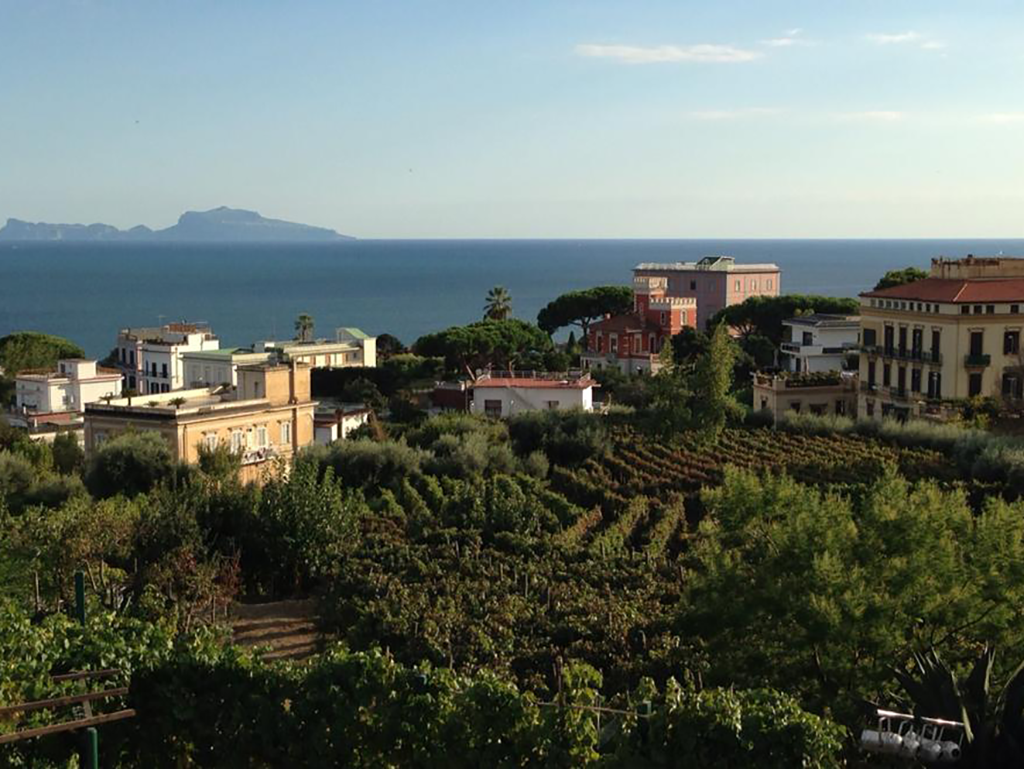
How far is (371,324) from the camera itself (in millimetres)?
127562

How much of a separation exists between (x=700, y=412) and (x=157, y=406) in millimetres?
14742

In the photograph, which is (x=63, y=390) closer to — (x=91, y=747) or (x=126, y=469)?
(x=126, y=469)

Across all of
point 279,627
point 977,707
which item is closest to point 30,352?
point 279,627

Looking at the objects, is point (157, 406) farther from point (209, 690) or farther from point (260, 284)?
point (260, 284)

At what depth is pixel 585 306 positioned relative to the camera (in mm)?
71750

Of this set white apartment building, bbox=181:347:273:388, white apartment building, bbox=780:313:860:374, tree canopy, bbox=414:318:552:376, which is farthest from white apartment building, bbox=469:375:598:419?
white apartment building, bbox=181:347:273:388

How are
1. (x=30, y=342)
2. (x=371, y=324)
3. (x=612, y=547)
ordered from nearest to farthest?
(x=612, y=547), (x=30, y=342), (x=371, y=324)

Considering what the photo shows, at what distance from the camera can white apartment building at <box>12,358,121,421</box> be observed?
48.8m

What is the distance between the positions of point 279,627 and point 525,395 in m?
26.0

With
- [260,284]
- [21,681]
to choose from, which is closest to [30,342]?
[21,681]

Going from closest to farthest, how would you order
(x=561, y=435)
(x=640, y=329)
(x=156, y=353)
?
(x=561, y=435), (x=156, y=353), (x=640, y=329)

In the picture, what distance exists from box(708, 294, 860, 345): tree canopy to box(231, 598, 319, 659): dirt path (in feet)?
154

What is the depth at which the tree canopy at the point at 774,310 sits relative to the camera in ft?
206

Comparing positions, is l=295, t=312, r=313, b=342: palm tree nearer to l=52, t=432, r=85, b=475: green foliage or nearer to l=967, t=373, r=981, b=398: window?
l=52, t=432, r=85, b=475: green foliage
